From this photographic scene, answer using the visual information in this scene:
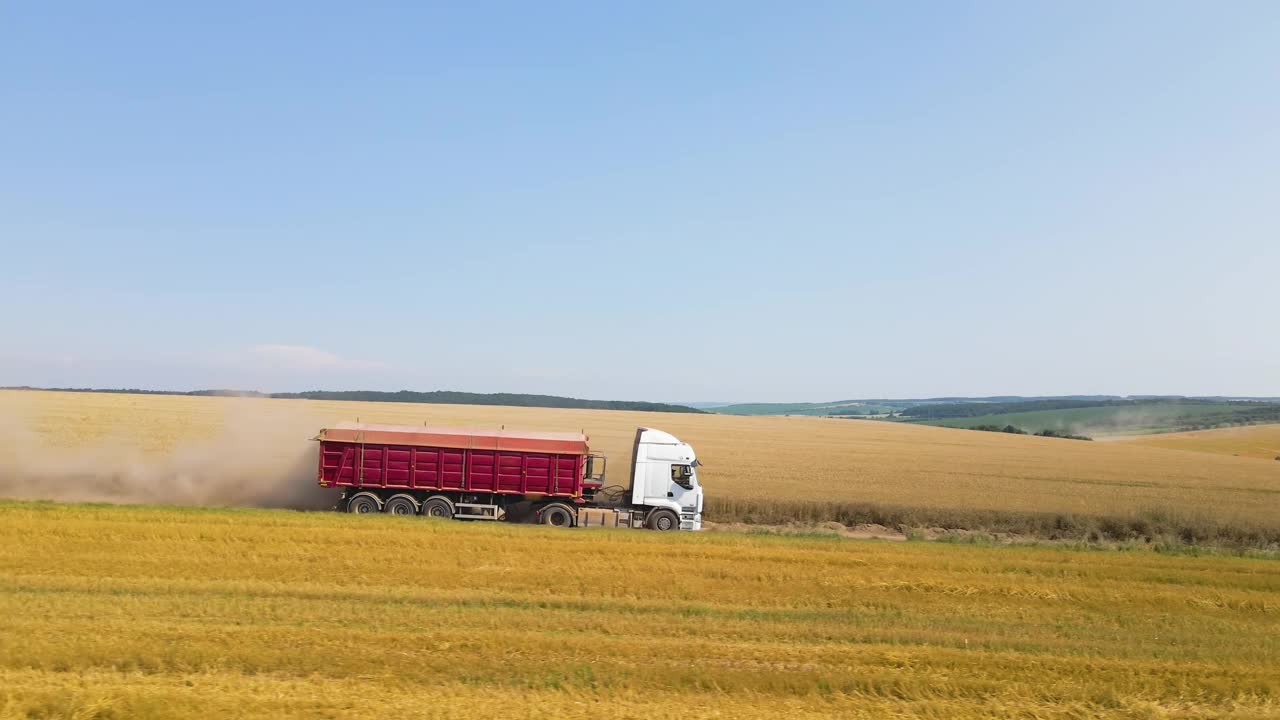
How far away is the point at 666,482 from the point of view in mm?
26484

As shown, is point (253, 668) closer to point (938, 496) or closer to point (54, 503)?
point (54, 503)

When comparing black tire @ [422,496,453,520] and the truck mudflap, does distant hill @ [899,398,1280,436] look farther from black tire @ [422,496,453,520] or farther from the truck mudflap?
black tire @ [422,496,453,520]

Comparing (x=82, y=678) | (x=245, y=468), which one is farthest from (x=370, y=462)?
(x=82, y=678)

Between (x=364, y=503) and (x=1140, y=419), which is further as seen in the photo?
(x=1140, y=419)

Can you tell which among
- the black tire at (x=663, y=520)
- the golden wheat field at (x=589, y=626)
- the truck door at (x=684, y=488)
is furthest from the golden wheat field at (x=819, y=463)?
the golden wheat field at (x=589, y=626)

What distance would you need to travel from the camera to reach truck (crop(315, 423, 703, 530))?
86.1 feet

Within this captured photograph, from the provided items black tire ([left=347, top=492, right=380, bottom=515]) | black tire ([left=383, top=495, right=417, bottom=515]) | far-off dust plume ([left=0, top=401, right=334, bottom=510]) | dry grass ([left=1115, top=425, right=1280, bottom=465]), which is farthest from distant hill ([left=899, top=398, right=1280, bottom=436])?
black tire ([left=347, top=492, right=380, bottom=515])

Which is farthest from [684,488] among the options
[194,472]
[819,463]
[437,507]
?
[819,463]

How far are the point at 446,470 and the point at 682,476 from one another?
7.19m

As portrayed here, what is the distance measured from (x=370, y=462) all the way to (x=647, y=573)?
12232 mm

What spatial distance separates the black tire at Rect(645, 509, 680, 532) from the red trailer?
2214 millimetres

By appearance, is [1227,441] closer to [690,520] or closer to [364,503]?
[690,520]

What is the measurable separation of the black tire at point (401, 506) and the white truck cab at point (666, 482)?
6.68m

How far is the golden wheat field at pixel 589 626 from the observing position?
9.69m
